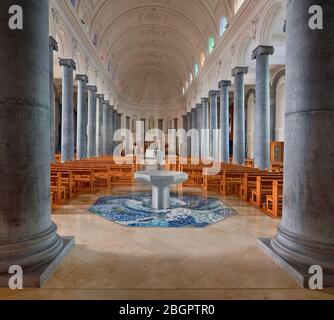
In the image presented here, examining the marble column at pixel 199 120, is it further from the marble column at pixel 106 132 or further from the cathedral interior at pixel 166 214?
the cathedral interior at pixel 166 214

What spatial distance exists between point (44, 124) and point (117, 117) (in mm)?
33194

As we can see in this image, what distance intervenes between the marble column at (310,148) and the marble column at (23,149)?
3.37 m

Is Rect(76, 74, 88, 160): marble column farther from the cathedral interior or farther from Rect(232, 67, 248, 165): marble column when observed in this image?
Rect(232, 67, 248, 165): marble column

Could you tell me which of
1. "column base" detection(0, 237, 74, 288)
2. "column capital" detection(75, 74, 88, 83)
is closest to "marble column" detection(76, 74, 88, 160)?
"column capital" detection(75, 74, 88, 83)

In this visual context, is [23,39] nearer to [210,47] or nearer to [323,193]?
[323,193]

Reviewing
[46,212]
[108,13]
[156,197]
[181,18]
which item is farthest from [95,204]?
[181,18]

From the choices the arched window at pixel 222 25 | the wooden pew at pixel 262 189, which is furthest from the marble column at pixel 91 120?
the wooden pew at pixel 262 189

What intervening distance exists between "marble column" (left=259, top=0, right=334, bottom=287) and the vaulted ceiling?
14.0 meters

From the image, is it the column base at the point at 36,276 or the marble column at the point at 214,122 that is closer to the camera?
the column base at the point at 36,276

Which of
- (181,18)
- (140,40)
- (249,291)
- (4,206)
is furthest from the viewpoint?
(140,40)

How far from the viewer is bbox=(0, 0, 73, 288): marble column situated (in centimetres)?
340

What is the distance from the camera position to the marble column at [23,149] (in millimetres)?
3396

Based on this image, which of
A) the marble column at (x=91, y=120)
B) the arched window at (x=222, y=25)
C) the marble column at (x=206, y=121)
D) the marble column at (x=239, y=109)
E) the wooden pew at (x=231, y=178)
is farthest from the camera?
the marble column at (x=206, y=121)

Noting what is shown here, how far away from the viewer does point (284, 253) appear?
3.79m
